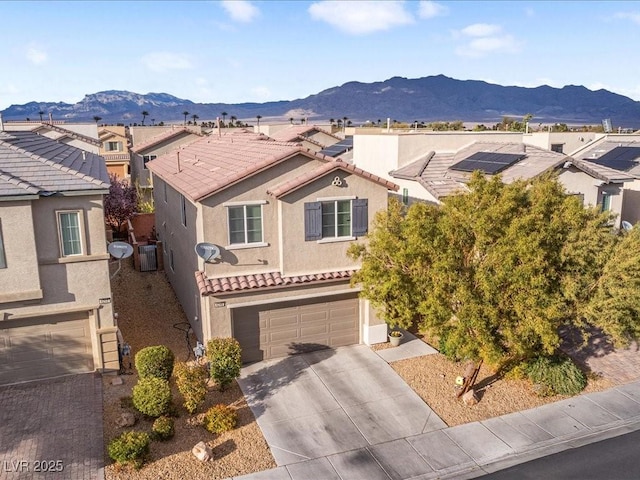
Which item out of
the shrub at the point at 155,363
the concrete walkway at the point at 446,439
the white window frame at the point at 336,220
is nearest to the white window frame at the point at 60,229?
the shrub at the point at 155,363

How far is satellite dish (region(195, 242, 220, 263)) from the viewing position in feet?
55.5

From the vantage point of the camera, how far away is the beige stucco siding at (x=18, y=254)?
14.9 meters

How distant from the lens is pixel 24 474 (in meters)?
12.5

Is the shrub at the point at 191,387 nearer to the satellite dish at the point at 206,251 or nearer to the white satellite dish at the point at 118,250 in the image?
the satellite dish at the point at 206,251

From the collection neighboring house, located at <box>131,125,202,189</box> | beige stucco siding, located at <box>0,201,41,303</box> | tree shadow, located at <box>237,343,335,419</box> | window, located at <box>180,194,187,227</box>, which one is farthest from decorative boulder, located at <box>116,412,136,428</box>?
neighboring house, located at <box>131,125,202,189</box>

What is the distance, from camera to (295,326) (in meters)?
19.0

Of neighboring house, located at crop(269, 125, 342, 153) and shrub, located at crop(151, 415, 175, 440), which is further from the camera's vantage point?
neighboring house, located at crop(269, 125, 342, 153)

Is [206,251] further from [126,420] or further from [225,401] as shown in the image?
[126,420]

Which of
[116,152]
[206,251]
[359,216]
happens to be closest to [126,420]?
[206,251]

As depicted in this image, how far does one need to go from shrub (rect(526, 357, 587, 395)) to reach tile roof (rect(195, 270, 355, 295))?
Answer: 683 centimetres

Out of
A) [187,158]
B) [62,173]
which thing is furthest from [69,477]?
[187,158]

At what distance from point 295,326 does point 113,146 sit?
160ft

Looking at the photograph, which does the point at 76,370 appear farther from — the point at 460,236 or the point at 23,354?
the point at 460,236

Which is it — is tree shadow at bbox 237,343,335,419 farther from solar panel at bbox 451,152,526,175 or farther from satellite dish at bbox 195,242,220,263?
solar panel at bbox 451,152,526,175
